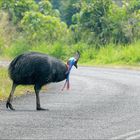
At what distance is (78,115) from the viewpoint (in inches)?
488

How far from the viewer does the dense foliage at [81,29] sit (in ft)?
129

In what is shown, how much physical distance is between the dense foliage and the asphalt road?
1999cm

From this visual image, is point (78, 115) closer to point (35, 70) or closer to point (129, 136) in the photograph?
point (35, 70)

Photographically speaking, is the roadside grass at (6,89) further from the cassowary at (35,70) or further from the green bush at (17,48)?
the green bush at (17,48)

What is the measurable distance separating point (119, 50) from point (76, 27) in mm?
6492

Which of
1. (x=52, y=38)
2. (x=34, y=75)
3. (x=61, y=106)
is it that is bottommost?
(x=52, y=38)

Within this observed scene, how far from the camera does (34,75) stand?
13469mm

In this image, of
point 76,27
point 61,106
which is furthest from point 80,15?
point 61,106

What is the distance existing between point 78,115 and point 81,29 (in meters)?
29.6

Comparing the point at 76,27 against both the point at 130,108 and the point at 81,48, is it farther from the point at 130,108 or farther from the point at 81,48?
the point at 130,108

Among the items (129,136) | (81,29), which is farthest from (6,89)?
(81,29)

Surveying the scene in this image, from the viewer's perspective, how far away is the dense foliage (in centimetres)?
3938

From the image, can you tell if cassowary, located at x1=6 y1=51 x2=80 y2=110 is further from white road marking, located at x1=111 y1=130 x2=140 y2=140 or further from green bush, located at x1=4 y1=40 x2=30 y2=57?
green bush, located at x1=4 y1=40 x2=30 y2=57

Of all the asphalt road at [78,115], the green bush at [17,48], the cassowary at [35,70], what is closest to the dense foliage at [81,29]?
the green bush at [17,48]
